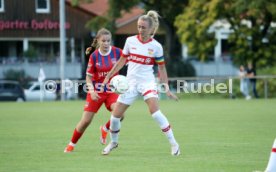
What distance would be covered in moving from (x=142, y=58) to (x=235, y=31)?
29.8m

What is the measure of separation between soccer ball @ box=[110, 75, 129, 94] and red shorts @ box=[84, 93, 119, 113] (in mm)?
434

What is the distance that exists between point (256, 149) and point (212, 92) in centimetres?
2538

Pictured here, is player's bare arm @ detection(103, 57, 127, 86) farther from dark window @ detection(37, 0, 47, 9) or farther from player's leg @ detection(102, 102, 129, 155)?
dark window @ detection(37, 0, 47, 9)

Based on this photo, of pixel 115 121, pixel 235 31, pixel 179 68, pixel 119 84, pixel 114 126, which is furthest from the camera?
pixel 179 68

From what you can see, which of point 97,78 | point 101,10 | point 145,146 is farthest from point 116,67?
point 101,10

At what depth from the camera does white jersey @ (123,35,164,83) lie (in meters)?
11.2

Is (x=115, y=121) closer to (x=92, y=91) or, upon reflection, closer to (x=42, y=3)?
(x=92, y=91)

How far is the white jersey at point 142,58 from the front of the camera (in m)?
11.2

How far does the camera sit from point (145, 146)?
1298 cm

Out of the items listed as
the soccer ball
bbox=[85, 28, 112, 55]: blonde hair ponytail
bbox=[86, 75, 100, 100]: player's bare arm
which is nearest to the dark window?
bbox=[85, 28, 112, 55]: blonde hair ponytail

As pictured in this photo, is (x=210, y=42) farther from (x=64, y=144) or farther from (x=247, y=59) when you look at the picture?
(x=64, y=144)

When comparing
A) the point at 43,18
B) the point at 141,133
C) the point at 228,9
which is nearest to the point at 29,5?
the point at 43,18

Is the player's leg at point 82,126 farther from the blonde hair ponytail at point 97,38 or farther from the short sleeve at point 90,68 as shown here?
the blonde hair ponytail at point 97,38

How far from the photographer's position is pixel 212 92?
37.5 m
